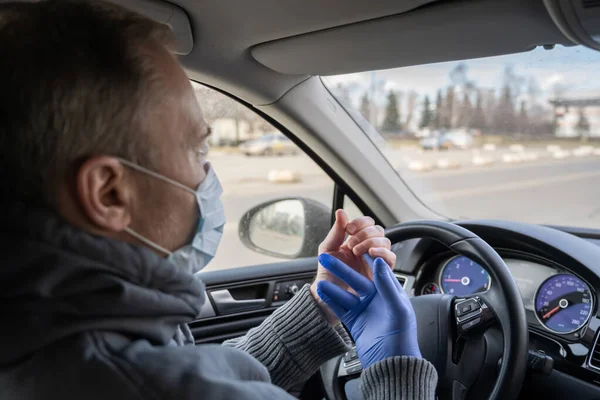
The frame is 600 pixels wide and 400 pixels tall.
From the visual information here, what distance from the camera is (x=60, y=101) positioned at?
96cm

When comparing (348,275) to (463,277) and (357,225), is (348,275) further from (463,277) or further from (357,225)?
(463,277)

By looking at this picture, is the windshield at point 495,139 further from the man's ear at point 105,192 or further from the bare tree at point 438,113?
the man's ear at point 105,192

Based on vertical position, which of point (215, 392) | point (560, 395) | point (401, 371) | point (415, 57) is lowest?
point (560, 395)

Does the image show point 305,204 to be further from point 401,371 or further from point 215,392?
point 215,392

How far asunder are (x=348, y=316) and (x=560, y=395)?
2.52 ft

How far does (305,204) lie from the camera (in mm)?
3326

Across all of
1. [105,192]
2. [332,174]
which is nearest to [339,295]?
[105,192]

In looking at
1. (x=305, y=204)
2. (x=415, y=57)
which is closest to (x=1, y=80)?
(x=415, y=57)

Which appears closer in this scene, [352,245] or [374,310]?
[374,310]

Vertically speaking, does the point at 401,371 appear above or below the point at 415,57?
below

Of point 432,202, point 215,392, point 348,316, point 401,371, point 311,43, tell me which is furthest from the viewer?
point 432,202

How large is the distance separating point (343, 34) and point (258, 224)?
1.37m

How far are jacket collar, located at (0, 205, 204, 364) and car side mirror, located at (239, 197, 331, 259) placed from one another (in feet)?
7.31

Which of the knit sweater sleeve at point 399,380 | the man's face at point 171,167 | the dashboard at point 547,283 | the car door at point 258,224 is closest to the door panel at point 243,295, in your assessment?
the car door at point 258,224
